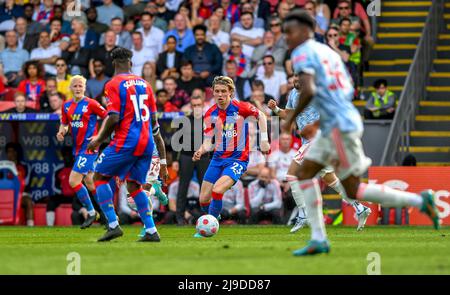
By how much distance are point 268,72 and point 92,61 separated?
12.7 ft

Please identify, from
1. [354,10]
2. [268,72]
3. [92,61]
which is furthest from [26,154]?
[354,10]

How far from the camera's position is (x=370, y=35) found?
26.0m

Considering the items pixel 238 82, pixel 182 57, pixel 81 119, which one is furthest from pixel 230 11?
pixel 81 119

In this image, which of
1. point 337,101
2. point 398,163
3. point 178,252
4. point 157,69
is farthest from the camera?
point 157,69

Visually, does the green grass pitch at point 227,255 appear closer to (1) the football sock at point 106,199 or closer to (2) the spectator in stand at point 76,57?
(1) the football sock at point 106,199

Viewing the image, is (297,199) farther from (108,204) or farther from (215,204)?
(108,204)

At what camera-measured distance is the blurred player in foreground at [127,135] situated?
13766 mm

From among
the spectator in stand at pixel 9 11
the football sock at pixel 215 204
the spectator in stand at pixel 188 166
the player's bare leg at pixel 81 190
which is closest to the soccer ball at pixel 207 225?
the football sock at pixel 215 204

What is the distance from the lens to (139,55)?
25.3 metres

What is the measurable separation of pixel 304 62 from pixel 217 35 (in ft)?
48.6

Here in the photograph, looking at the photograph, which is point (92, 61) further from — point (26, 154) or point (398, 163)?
point (398, 163)

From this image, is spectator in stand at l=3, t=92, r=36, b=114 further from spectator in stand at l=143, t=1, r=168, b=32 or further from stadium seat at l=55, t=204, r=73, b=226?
spectator in stand at l=143, t=1, r=168, b=32

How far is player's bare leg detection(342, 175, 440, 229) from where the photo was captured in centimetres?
1150

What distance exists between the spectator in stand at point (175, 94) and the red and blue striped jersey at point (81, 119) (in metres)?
3.91
